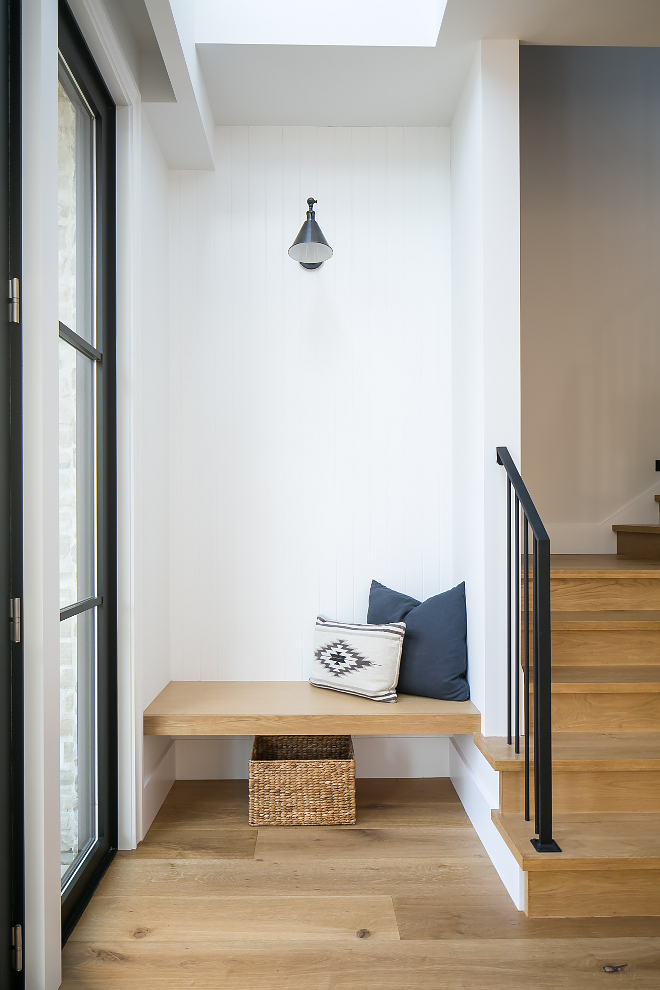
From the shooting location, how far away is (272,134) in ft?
9.33

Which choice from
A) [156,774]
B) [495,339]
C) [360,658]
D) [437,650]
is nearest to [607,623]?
[437,650]

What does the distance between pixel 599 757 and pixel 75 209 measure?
2294 mm

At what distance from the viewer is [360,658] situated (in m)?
2.53

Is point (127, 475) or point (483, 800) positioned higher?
point (127, 475)

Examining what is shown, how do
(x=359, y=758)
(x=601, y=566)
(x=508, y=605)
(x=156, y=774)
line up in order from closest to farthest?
(x=508, y=605)
(x=156, y=774)
(x=601, y=566)
(x=359, y=758)

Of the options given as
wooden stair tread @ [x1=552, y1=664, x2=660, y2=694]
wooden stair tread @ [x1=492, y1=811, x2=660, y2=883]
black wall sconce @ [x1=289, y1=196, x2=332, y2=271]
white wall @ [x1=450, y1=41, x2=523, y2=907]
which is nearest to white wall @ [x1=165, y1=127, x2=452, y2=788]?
black wall sconce @ [x1=289, y1=196, x2=332, y2=271]

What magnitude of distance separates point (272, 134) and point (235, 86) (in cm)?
32

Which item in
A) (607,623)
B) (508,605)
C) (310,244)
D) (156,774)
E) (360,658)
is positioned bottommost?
(156,774)

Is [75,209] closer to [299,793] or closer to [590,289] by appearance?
[299,793]

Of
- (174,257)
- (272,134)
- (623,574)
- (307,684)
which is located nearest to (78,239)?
(174,257)

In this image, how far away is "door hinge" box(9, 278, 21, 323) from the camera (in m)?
1.45

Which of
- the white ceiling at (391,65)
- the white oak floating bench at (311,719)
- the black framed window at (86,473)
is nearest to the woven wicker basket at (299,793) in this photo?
the white oak floating bench at (311,719)

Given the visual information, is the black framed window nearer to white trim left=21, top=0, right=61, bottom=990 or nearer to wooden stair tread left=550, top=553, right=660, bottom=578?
white trim left=21, top=0, right=61, bottom=990

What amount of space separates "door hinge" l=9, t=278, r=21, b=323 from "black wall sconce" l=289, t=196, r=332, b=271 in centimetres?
133
